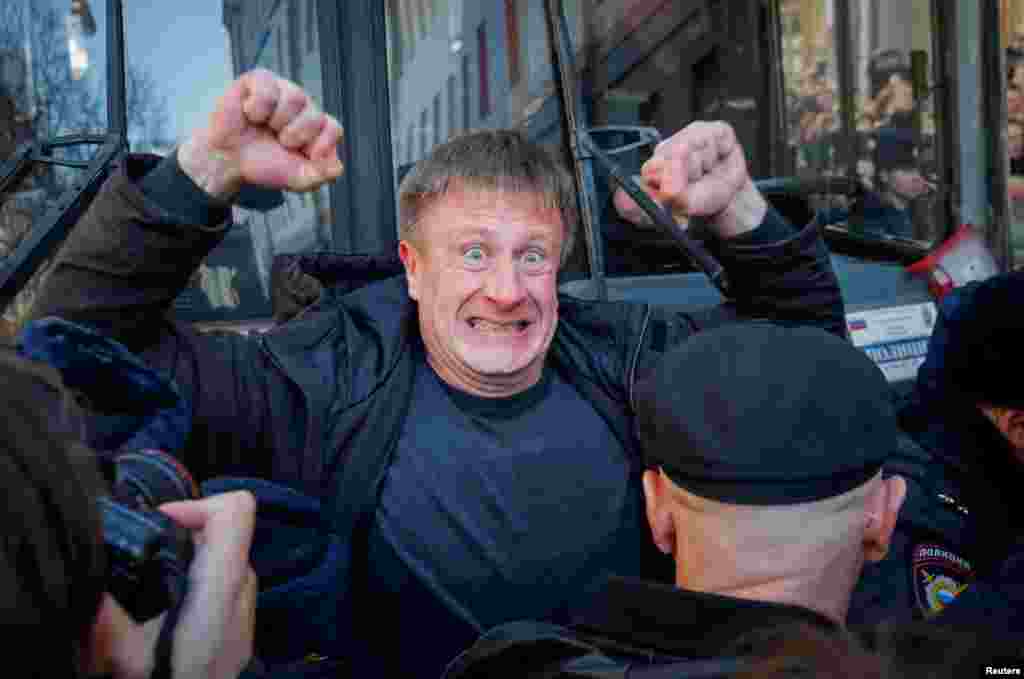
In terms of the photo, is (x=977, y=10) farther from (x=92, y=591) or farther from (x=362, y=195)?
(x=92, y=591)

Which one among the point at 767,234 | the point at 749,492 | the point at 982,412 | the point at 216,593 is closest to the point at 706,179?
the point at 767,234

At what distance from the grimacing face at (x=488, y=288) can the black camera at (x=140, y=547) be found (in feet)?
3.70

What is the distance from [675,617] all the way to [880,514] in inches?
13.6

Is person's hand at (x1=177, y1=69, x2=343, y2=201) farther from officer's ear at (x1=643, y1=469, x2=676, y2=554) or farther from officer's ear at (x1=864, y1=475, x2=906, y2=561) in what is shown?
officer's ear at (x1=864, y1=475, x2=906, y2=561)

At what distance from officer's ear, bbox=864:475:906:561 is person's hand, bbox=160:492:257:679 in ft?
2.25

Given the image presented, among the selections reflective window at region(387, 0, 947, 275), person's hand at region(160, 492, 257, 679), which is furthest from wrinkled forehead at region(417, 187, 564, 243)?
person's hand at region(160, 492, 257, 679)

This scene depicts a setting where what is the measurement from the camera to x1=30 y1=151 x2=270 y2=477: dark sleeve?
5.86 ft

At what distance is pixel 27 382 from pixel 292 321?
1329mm

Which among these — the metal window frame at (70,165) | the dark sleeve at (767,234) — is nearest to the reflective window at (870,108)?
the dark sleeve at (767,234)

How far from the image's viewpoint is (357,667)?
206cm

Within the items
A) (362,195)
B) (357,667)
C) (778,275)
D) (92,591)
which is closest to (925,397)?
(778,275)

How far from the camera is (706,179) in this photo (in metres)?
2.13

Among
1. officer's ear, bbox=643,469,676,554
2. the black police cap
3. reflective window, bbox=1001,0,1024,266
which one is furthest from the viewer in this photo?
reflective window, bbox=1001,0,1024,266

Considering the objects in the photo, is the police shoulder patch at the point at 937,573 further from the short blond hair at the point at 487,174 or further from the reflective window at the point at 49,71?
the reflective window at the point at 49,71
